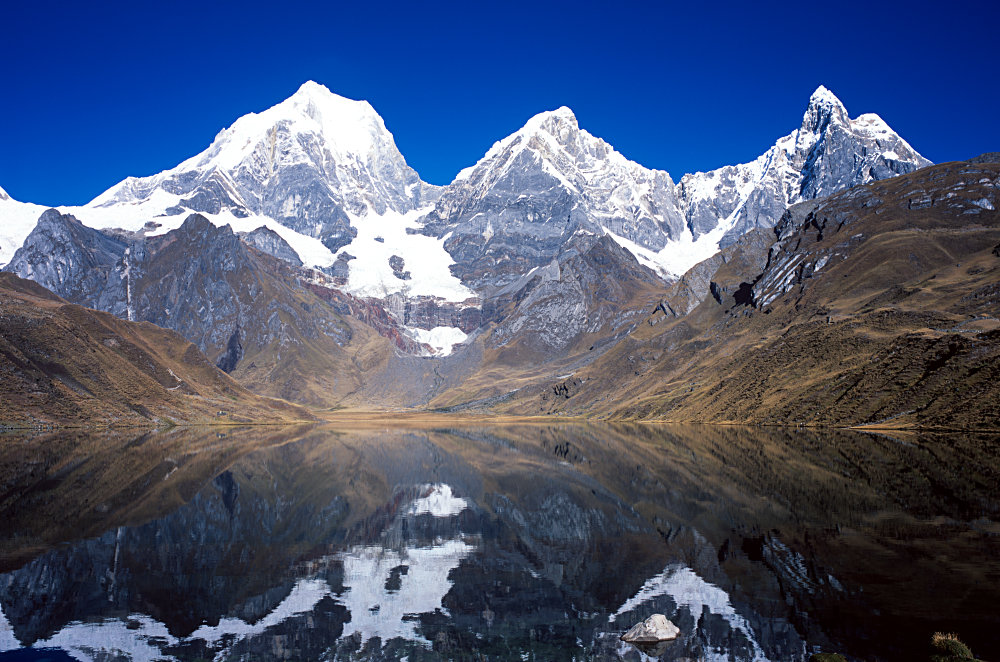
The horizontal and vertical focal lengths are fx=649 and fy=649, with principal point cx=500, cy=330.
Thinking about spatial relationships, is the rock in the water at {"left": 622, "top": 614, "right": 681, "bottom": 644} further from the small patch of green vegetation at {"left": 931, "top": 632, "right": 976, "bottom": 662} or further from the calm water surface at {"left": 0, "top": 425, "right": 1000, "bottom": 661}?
the small patch of green vegetation at {"left": 931, "top": 632, "right": 976, "bottom": 662}

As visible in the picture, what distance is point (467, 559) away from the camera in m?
47.5

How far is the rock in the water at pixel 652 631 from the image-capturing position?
96.9ft

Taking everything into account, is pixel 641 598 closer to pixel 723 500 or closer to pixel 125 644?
pixel 125 644

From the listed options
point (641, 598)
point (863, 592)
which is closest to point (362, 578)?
point (641, 598)

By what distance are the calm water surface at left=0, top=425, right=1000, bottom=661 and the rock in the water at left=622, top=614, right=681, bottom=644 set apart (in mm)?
804

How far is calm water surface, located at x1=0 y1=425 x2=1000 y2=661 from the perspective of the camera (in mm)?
29562

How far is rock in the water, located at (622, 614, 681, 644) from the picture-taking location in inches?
1163

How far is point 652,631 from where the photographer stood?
97.7 ft

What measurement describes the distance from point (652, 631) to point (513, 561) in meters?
18.0

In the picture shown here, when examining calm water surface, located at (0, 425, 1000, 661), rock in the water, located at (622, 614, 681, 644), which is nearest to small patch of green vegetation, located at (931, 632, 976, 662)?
calm water surface, located at (0, 425, 1000, 661)

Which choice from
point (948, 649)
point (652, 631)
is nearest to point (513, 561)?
point (652, 631)

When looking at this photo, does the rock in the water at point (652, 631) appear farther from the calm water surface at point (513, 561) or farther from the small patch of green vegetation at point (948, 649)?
the small patch of green vegetation at point (948, 649)

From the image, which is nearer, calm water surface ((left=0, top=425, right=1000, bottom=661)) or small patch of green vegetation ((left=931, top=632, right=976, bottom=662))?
small patch of green vegetation ((left=931, top=632, right=976, bottom=662))

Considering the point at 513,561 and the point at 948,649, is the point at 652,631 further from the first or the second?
the point at 513,561
